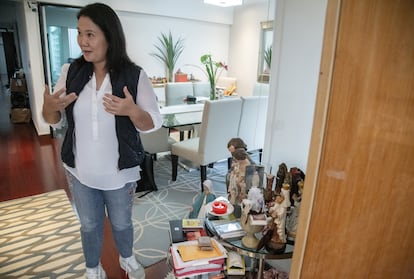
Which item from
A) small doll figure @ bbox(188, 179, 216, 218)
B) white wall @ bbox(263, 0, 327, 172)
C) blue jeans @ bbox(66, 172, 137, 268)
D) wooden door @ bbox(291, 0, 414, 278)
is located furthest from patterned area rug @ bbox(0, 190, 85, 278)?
wooden door @ bbox(291, 0, 414, 278)

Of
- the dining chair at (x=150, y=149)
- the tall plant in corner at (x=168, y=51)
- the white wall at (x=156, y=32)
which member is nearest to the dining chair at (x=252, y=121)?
the dining chair at (x=150, y=149)

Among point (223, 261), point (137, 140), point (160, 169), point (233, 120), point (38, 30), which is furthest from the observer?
point (38, 30)

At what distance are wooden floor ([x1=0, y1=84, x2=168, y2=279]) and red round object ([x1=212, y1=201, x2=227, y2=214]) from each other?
67cm

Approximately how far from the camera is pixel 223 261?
126 centimetres

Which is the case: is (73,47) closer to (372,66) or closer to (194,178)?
(194,178)

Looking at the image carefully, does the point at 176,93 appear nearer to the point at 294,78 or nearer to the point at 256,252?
the point at 294,78

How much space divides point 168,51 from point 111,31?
4.47 m

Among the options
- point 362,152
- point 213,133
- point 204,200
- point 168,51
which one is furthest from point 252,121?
point 168,51

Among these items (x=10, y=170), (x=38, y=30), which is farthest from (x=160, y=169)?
(x=38, y=30)

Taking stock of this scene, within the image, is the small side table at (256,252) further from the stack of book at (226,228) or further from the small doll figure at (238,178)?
the small doll figure at (238,178)

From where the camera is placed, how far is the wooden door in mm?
648

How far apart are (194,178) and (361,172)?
2.55m

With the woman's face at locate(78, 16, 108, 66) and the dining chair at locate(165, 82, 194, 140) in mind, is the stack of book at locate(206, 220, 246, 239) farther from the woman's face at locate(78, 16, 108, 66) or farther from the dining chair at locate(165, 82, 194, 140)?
the dining chair at locate(165, 82, 194, 140)

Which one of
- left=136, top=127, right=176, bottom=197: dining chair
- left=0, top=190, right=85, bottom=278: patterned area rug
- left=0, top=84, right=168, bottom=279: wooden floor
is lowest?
left=0, top=190, right=85, bottom=278: patterned area rug
